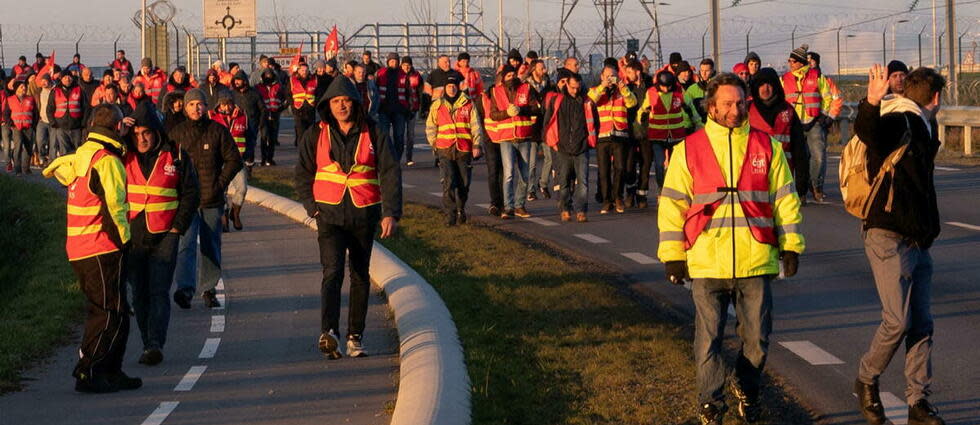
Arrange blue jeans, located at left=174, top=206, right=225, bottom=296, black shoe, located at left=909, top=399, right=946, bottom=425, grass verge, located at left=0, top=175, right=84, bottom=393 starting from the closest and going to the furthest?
black shoe, located at left=909, top=399, right=946, bottom=425
grass verge, located at left=0, top=175, right=84, bottom=393
blue jeans, located at left=174, top=206, right=225, bottom=296

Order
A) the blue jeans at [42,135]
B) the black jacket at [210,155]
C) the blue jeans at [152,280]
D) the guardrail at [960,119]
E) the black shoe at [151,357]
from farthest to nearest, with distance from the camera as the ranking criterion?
the blue jeans at [42,135] → the guardrail at [960,119] → the black jacket at [210,155] → the blue jeans at [152,280] → the black shoe at [151,357]

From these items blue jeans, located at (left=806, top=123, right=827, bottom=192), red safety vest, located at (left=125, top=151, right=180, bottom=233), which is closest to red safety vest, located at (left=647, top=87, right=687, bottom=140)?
blue jeans, located at (left=806, top=123, right=827, bottom=192)

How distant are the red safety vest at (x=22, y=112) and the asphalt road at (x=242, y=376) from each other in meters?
16.8

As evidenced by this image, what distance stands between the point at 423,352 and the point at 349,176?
1.42m

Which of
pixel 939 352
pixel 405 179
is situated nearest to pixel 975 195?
pixel 405 179

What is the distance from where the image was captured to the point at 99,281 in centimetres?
965

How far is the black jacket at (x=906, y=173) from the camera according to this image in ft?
26.2

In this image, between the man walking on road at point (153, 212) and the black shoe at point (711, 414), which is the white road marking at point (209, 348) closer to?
the man walking on road at point (153, 212)

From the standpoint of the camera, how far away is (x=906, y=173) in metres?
8.03

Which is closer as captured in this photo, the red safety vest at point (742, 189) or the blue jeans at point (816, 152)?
the red safety vest at point (742, 189)

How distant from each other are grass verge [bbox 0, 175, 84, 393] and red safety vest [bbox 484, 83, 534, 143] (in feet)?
16.5

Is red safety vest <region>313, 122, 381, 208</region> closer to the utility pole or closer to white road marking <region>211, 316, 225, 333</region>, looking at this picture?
white road marking <region>211, 316, 225, 333</region>

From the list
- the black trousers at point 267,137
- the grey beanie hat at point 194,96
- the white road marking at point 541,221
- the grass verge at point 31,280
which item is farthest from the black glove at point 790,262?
the black trousers at point 267,137

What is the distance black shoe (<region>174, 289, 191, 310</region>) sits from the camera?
1275cm
